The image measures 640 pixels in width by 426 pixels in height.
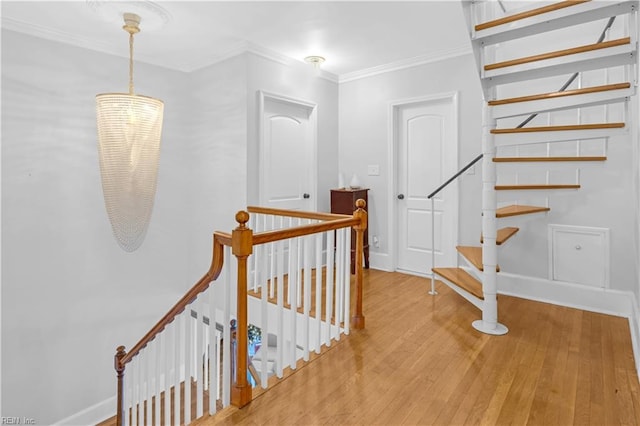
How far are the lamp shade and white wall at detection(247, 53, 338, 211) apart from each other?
97 centimetres

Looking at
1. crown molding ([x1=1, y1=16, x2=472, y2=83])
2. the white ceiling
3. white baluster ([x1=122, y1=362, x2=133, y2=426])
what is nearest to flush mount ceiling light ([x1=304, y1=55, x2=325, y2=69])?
the white ceiling

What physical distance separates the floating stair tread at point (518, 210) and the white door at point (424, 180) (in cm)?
67

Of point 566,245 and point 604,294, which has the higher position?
point 566,245

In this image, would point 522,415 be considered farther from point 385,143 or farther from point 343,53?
point 343,53

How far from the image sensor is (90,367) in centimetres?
366

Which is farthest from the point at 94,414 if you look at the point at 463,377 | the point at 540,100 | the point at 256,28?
the point at 540,100

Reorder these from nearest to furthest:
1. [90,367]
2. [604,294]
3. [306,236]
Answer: [306,236]
[604,294]
[90,367]

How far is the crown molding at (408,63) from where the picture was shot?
3.79m

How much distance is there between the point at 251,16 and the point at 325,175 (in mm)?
2128

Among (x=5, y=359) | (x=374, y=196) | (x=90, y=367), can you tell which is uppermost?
(x=374, y=196)

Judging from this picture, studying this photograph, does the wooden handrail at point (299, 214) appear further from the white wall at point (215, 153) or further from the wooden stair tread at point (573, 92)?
the wooden stair tread at point (573, 92)

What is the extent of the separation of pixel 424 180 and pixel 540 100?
1833 mm

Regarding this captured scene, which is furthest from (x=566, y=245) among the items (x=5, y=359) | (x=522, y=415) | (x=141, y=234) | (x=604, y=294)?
(x=5, y=359)

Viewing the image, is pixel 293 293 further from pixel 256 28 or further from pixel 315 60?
pixel 315 60
